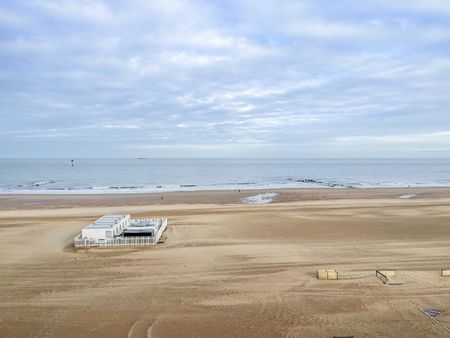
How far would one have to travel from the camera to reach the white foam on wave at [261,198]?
152ft

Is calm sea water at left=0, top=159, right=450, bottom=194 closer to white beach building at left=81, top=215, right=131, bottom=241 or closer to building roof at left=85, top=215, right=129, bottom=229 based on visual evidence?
building roof at left=85, top=215, right=129, bottom=229

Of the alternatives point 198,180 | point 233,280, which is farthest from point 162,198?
point 198,180

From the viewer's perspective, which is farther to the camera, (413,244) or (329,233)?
(329,233)

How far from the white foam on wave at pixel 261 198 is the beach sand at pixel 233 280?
1338cm

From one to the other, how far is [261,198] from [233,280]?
3282 cm

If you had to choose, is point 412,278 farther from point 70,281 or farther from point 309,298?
point 70,281

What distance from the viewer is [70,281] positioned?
17.1 metres

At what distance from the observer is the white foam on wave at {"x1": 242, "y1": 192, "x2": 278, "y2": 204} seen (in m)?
46.3

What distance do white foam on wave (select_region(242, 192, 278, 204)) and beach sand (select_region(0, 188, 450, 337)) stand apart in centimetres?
1338

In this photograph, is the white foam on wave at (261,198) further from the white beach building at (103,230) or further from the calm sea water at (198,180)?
the white beach building at (103,230)

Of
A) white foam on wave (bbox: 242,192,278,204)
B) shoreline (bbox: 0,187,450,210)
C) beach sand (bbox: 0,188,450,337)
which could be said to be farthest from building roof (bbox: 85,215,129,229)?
white foam on wave (bbox: 242,192,278,204)

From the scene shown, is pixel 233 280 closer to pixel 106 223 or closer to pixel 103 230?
pixel 103 230

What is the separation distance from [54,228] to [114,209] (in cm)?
1057

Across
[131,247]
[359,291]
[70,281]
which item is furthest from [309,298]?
[131,247]
